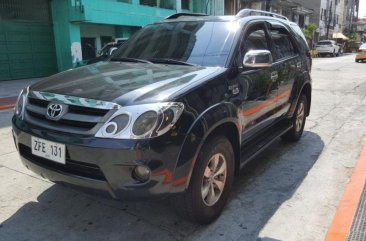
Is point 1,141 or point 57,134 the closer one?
point 57,134

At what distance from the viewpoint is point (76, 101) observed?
264cm

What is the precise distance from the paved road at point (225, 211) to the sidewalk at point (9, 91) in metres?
4.33

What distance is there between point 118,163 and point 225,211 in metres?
1.33

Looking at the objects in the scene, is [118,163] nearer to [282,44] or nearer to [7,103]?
[282,44]

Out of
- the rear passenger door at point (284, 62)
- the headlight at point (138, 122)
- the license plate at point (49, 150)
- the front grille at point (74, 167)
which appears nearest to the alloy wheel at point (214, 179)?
the headlight at point (138, 122)

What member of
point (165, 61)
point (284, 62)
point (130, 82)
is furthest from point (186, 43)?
point (284, 62)

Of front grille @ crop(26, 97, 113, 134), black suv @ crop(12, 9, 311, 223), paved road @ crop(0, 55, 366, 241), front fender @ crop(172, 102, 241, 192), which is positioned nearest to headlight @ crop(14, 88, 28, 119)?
black suv @ crop(12, 9, 311, 223)

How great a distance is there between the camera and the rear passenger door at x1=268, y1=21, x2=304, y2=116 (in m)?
4.33

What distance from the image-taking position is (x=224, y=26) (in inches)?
146

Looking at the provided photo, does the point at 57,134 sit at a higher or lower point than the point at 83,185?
higher

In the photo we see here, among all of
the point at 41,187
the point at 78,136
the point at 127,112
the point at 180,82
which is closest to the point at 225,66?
the point at 180,82

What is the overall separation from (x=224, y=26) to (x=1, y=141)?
12.4 feet

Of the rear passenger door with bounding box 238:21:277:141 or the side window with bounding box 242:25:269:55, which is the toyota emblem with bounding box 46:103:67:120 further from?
the side window with bounding box 242:25:269:55

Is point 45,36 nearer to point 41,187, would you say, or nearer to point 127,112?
point 41,187
